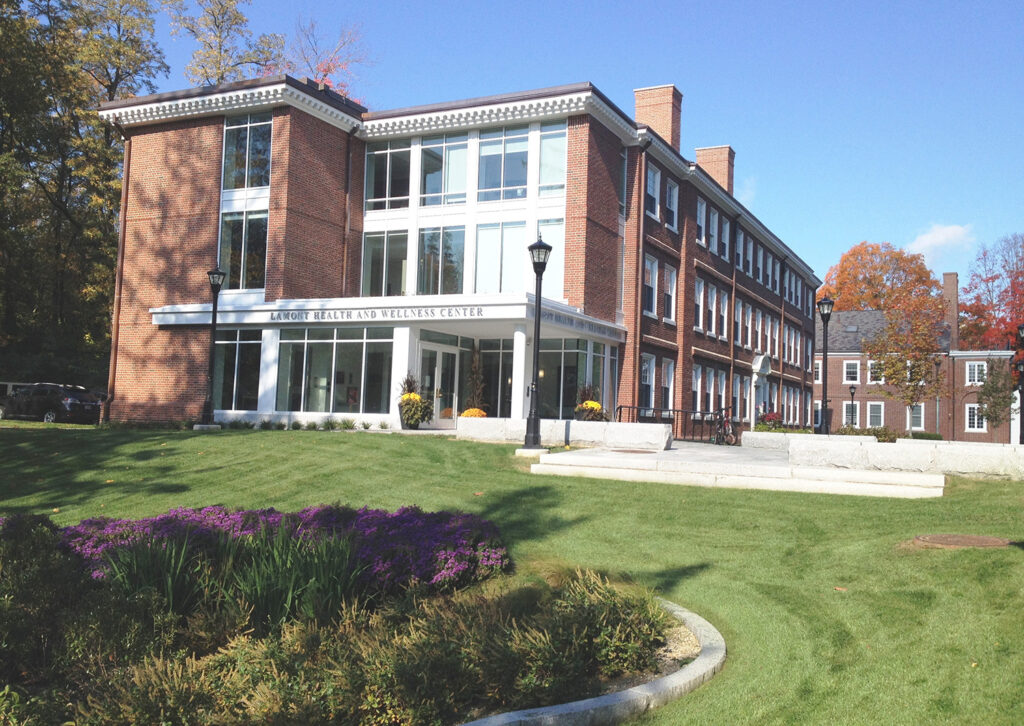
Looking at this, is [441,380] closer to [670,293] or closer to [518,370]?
[518,370]

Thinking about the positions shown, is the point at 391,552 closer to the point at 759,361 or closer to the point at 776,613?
the point at 776,613

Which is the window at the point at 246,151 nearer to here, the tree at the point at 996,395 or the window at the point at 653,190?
the window at the point at 653,190

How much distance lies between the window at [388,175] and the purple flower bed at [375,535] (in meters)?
21.2

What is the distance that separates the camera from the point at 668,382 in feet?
102

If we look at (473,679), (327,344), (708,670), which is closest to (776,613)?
(708,670)

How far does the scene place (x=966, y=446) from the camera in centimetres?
1348

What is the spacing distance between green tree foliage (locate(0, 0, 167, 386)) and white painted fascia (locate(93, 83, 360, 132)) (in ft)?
35.4

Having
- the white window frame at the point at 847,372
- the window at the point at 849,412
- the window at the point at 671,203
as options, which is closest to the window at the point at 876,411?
the window at the point at 849,412

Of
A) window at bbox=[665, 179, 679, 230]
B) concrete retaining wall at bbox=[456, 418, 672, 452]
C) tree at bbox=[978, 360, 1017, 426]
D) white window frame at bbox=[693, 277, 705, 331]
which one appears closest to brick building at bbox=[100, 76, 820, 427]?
window at bbox=[665, 179, 679, 230]

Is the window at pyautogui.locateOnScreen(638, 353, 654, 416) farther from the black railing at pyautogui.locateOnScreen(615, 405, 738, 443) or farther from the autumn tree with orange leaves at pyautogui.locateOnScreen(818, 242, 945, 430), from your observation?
the autumn tree with orange leaves at pyautogui.locateOnScreen(818, 242, 945, 430)

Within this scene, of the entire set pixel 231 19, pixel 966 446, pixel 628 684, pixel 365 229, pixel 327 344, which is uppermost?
pixel 231 19

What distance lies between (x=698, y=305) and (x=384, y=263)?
41.5ft

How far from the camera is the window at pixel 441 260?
90.6 ft

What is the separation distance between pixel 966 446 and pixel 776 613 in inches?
332
